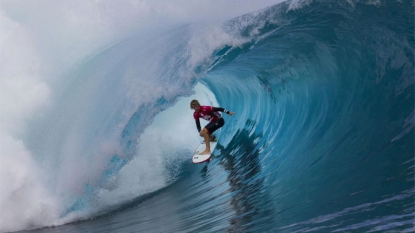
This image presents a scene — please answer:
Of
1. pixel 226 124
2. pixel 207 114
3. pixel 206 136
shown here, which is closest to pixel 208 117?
pixel 207 114

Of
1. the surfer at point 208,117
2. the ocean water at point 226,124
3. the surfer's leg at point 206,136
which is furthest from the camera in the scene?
the surfer's leg at point 206,136

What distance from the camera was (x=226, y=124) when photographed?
14.3m

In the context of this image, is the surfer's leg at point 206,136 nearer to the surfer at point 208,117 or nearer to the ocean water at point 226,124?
the surfer at point 208,117

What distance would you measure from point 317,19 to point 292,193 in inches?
159

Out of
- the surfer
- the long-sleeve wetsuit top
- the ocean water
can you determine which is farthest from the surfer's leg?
the ocean water

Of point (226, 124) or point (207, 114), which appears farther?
point (226, 124)

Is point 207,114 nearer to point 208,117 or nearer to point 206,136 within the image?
point 208,117

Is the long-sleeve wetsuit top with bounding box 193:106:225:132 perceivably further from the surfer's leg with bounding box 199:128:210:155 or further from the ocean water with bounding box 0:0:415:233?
the ocean water with bounding box 0:0:415:233

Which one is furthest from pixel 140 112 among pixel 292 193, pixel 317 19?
pixel 292 193

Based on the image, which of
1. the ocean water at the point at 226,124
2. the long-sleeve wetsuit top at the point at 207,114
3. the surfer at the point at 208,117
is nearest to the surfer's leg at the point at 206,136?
the surfer at the point at 208,117

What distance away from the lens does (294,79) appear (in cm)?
1056

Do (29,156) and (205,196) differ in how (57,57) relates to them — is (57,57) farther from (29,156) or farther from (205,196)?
(205,196)

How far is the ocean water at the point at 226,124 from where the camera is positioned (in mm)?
5586

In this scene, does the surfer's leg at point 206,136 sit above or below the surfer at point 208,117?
below
